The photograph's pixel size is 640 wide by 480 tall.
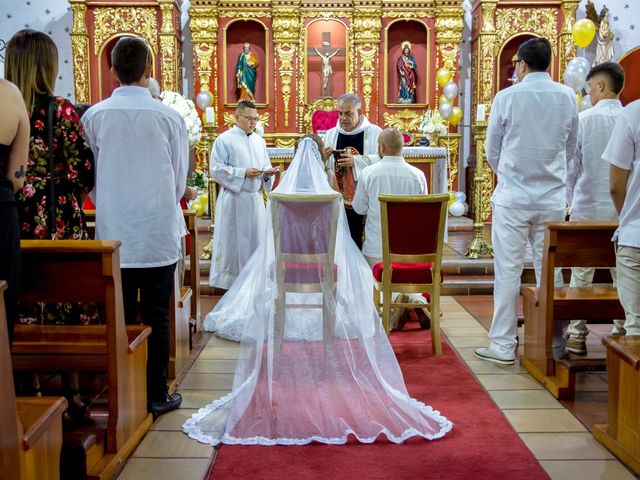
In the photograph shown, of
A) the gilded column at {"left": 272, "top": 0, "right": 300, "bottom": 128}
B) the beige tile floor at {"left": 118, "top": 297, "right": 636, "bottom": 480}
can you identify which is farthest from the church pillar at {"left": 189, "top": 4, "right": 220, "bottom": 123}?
the beige tile floor at {"left": 118, "top": 297, "right": 636, "bottom": 480}

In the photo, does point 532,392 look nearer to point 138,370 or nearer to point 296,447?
point 296,447

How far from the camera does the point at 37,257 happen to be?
2.85m

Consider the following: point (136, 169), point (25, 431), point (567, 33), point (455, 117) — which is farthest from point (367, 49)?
point (25, 431)

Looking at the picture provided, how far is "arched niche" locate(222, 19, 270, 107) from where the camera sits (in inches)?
428

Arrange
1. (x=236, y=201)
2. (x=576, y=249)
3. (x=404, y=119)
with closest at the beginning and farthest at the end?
(x=576, y=249) < (x=236, y=201) < (x=404, y=119)

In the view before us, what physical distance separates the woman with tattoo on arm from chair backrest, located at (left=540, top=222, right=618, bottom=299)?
2.59 meters

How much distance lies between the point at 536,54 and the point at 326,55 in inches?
274

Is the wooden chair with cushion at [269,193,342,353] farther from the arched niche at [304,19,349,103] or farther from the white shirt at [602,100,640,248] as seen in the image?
the arched niche at [304,19,349,103]

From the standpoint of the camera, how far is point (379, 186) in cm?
500

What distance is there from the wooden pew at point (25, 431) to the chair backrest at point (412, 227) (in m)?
2.68

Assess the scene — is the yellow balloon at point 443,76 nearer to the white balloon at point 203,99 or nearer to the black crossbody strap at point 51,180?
the white balloon at point 203,99

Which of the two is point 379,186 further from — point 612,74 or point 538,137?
point 612,74

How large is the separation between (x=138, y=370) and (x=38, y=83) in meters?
1.30

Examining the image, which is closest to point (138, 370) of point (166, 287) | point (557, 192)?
point (166, 287)
